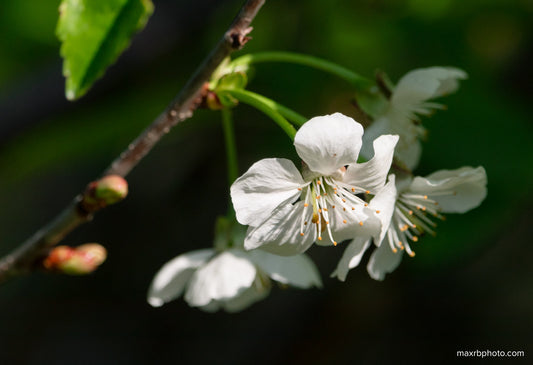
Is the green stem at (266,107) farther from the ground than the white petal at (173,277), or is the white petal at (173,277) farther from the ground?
the green stem at (266,107)

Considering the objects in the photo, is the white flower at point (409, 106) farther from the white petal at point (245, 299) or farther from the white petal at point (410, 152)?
the white petal at point (245, 299)

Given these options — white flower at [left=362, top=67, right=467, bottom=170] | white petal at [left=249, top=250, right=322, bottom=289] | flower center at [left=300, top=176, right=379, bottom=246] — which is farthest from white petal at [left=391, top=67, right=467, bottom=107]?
white petal at [left=249, top=250, right=322, bottom=289]

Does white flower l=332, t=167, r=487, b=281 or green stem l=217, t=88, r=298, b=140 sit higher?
green stem l=217, t=88, r=298, b=140

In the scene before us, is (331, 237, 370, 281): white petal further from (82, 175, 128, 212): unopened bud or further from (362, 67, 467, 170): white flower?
(82, 175, 128, 212): unopened bud

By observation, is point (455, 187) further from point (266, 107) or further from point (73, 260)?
point (73, 260)

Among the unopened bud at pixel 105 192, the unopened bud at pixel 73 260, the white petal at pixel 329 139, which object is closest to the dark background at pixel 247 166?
the unopened bud at pixel 73 260

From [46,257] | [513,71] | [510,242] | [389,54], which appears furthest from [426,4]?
[46,257]

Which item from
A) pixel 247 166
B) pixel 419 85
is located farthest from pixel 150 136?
pixel 247 166
